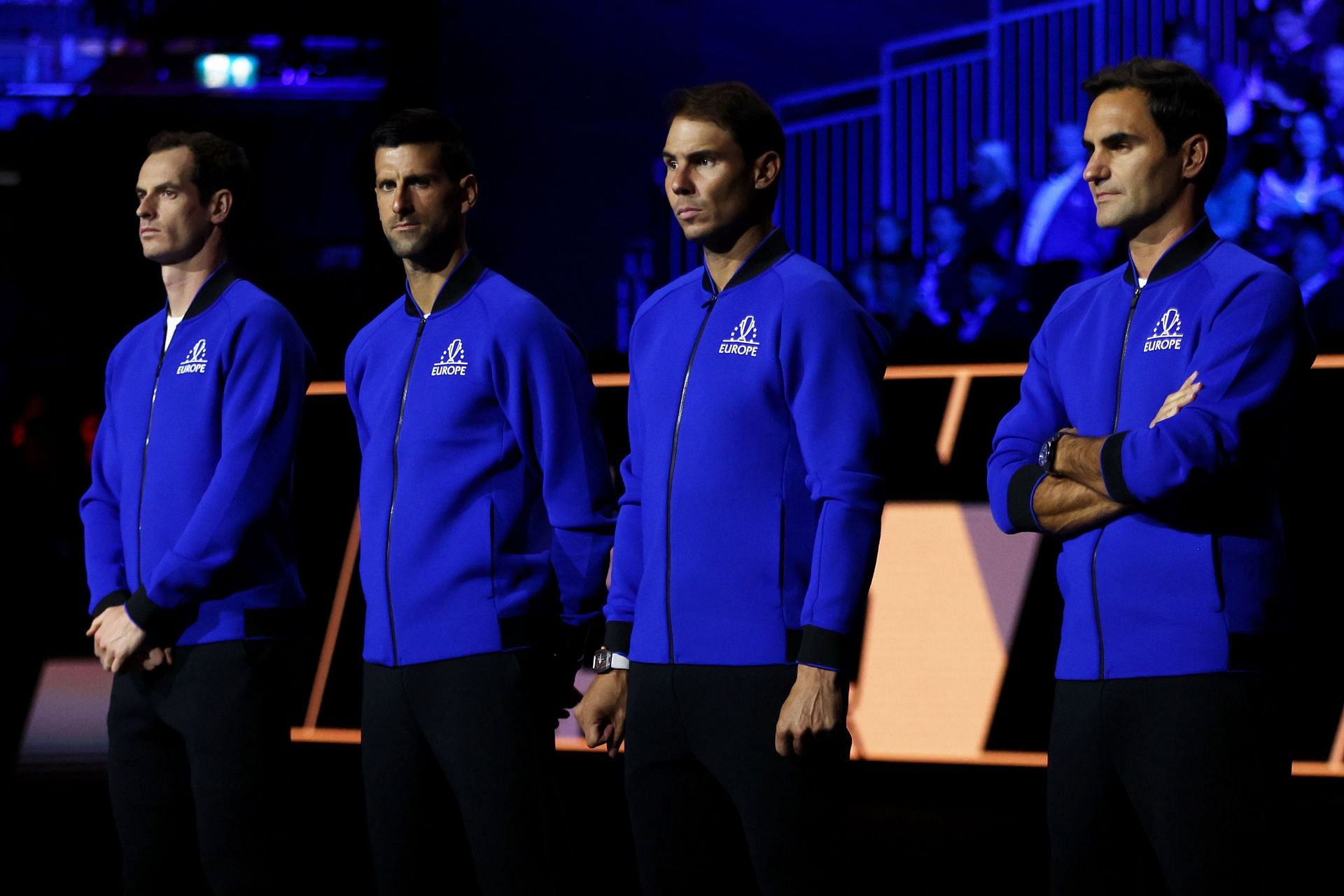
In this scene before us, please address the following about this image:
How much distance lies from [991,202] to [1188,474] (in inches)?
181

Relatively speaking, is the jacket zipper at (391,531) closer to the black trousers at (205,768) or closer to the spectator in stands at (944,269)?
the black trousers at (205,768)

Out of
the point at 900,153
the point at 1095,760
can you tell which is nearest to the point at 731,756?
the point at 1095,760

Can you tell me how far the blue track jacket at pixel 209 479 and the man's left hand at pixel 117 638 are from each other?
26 millimetres

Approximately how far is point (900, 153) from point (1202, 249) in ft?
16.0

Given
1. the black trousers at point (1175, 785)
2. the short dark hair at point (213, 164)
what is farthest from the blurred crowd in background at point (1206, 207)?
the black trousers at point (1175, 785)

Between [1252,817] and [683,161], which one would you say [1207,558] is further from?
[683,161]

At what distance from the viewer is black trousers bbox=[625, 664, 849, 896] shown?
6.49 feet

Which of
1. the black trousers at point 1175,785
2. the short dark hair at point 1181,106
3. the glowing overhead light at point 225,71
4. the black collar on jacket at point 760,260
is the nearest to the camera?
the black trousers at point 1175,785

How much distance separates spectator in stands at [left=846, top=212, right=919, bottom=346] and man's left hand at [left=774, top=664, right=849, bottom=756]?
4.31 m

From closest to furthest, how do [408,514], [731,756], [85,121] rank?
[731,756], [408,514], [85,121]

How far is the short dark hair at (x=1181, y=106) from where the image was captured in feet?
6.82

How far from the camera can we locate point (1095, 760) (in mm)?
1960

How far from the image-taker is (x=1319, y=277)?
5723 millimetres

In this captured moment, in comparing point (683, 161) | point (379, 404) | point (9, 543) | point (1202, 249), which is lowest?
point (9, 543)
